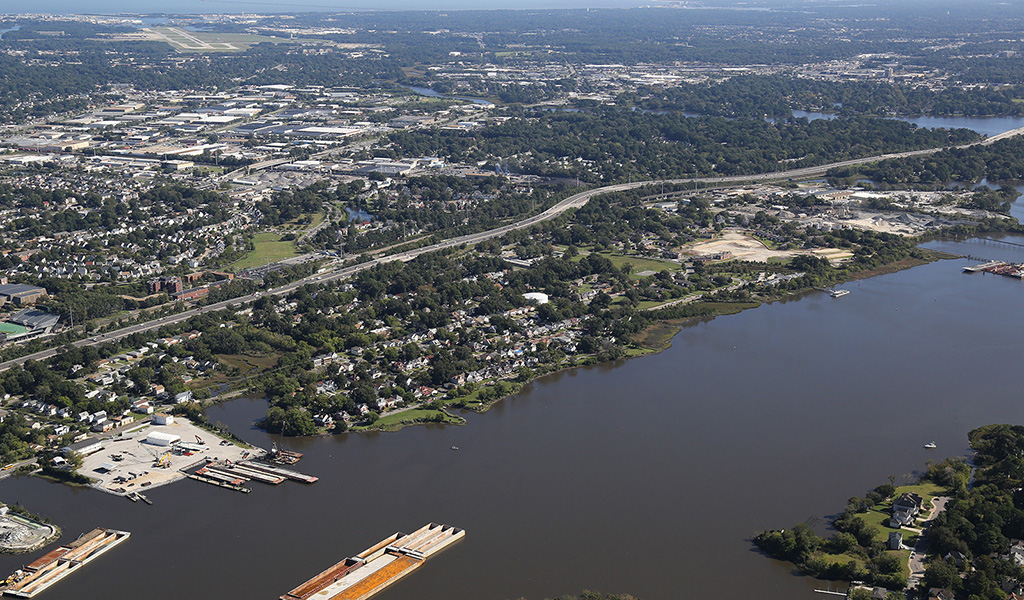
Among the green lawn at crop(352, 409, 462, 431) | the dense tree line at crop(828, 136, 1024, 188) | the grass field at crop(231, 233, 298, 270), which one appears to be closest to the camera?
the green lawn at crop(352, 409, 462, 431)

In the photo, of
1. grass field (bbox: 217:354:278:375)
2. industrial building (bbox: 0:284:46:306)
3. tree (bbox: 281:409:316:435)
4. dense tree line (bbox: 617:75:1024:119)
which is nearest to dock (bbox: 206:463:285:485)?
tree (bbox: 281:409:316:435)

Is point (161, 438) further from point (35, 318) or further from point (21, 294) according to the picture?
point (21, 294)

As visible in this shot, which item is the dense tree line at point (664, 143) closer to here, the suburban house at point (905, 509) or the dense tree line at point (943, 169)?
the dense tree line at point (943, 169)

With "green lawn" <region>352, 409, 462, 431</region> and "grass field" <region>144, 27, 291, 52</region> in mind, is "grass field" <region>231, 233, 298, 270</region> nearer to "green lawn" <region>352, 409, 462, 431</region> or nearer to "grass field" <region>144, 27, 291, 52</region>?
"green lawn" <region>352, 409, 462, 431</region>

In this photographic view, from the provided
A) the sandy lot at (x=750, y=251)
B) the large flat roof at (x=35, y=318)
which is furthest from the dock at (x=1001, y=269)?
the large flat roof at (x=35, y=318)

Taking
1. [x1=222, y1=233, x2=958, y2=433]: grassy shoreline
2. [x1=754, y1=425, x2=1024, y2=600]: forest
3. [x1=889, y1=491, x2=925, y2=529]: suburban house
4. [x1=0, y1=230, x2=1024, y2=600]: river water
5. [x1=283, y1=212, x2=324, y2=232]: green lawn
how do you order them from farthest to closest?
[x1=283, y1=212, x2=324, y2=232]: green lawn
[x1=222, y1=233, x2=958, y2=433]: grassy shoreline
[x1=889, y1=491, x2=925, y2=529]: suburban house
[x1=0, y1=230, x2=1024, y2=600]: river water
[x1=754, y1=425, x2=1024, y2=600]: forest

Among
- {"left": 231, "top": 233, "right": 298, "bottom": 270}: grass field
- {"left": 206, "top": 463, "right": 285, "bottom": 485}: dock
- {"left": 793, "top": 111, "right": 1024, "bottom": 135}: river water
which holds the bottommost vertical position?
{"left": 231, "top": 233, "right": 298, "bottom": 270}: grass field

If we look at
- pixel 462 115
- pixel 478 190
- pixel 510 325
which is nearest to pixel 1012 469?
pixel 510 325

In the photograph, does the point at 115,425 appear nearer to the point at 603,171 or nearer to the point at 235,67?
the point at 603,171
